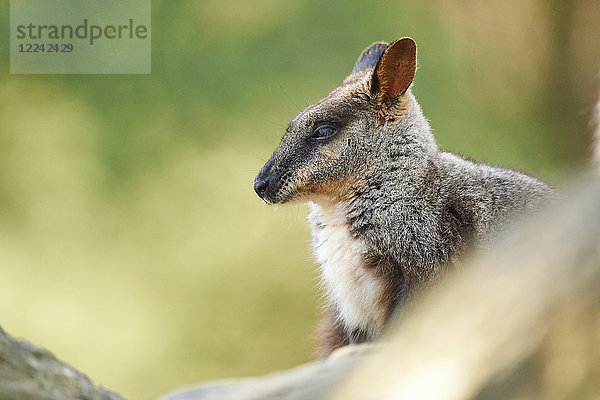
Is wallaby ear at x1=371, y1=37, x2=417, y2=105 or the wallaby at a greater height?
wallaby ear at x1=371, y1=37, x2=417, y2=105

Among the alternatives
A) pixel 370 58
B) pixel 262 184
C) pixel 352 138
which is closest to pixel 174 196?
pixel 370 58

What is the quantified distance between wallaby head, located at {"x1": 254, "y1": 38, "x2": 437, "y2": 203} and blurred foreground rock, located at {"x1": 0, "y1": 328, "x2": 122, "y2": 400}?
1673 mm

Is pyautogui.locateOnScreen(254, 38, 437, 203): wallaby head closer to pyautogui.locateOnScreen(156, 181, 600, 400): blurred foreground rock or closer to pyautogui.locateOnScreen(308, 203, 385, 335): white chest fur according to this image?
pyautogui.locateOnScreen(308, 203, 385, 335): white chest fur

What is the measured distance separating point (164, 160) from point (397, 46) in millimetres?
4554

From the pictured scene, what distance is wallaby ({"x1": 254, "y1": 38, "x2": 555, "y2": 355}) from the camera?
349cm

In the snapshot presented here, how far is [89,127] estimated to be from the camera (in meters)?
8.03

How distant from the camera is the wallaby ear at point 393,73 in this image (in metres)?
3.82

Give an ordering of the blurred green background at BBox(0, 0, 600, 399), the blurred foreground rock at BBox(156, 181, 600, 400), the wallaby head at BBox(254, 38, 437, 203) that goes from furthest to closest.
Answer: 1. the blurred green background at BBox(0, 0, 600, 399)
2. the wallaby head at BBox(254, 38, 437, 203)
3. the blurred foreground rock at BBox(156, 181, 600, 400)

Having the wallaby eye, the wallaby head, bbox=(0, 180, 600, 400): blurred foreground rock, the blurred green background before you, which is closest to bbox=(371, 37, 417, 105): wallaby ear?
the wallaby head

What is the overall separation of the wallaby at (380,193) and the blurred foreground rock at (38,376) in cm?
146

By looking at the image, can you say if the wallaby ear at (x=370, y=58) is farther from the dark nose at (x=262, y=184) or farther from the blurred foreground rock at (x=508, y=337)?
the blurred foreground rock at (x=508, y=337)

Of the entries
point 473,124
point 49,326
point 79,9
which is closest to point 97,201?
point 49,326

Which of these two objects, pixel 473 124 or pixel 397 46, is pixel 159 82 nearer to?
pixel 473 124

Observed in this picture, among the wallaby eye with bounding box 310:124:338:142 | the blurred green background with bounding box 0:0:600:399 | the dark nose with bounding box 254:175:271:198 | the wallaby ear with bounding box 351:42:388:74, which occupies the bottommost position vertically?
the dark nose with bounding box 254:175:271:198
